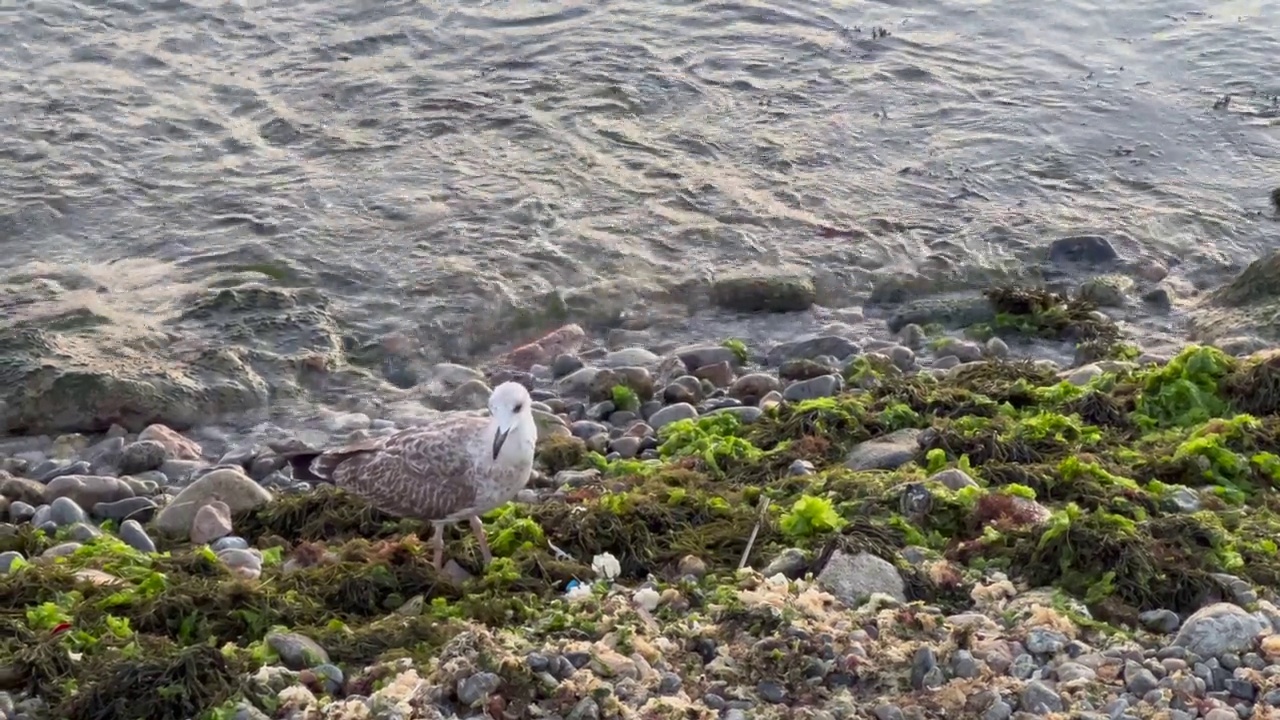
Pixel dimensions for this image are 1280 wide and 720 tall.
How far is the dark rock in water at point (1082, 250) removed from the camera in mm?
11977

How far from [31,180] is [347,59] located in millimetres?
3605

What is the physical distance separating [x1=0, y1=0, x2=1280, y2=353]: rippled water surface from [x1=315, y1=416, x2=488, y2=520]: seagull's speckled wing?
379 cm

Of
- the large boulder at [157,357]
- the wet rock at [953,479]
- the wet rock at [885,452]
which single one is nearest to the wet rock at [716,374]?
the wet rock at [885,452]

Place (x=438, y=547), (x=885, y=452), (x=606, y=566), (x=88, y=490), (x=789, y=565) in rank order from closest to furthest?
1. (x=789, y=565)
2. (x=606, y=566)
3. (x=438, y=547)
4. (x=885, y=452)
5. (x=88, y=490)

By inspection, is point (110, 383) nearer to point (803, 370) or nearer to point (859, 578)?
point (803, 370)

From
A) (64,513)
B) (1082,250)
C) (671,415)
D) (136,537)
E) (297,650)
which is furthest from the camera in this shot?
(1082,250)

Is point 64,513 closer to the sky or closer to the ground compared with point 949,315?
closer to the sky

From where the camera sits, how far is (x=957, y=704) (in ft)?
16.2

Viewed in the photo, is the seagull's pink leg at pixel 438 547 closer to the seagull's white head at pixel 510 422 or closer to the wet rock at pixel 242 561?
the seagull's white head at pixel 510 422

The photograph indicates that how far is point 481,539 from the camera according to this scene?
22.1 ft

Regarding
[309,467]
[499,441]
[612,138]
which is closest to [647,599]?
[499,441]

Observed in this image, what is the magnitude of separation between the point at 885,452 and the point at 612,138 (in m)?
6.79

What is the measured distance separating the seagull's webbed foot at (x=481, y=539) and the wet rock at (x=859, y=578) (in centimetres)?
Result: 156

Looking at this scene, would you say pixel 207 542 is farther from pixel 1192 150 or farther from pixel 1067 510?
pixel 1192 150
